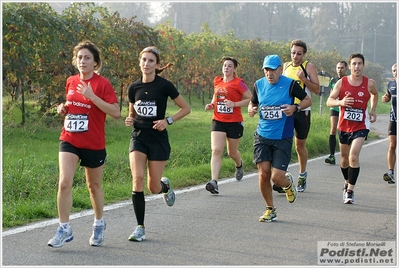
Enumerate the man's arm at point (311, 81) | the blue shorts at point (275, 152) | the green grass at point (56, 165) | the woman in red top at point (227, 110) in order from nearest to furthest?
the blue shorts at point (275, 152) < the green grass at point (56, 165) < the man's arm at point (311, 81) < the woman in red top at point (227, 110)

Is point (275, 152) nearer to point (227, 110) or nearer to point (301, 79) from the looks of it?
point (301, 79)

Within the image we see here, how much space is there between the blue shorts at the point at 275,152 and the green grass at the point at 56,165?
2190 mm

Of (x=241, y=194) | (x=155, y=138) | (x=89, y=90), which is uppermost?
(x=89, y=90)

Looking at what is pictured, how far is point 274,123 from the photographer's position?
8.33 metres

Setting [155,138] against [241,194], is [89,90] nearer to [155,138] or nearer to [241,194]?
[155,138]

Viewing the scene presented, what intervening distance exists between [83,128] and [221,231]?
1.92 meters

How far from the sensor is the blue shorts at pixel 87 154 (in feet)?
22.9

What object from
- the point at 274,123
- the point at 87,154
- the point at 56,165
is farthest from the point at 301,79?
the point at 56,165

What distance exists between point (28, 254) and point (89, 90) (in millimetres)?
1558

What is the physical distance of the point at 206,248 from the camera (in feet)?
23.0

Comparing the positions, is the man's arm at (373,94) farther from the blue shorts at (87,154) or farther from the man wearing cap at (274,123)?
the blue shorts at (87,154)

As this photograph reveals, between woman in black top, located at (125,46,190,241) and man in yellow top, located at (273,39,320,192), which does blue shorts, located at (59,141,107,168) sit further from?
man in yellow top, located at (273,39,320,192)

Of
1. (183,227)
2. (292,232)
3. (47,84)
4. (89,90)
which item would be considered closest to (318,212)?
(292,232)

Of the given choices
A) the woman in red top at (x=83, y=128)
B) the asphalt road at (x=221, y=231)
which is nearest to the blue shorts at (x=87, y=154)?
the woman in red top at (x=83, y=128)
